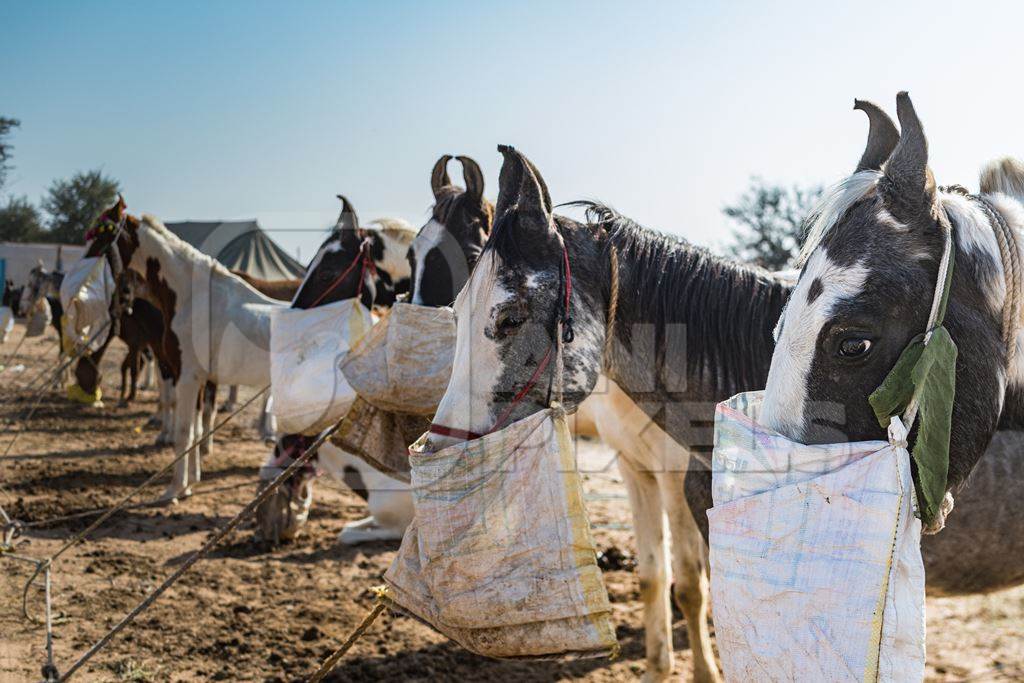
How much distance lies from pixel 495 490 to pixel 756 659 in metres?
0.75

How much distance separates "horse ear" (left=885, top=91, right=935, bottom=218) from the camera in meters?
1.46

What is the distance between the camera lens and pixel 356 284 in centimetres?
468

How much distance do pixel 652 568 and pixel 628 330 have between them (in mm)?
1639

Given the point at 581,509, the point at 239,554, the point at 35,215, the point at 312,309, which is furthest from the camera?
the point at 35,215

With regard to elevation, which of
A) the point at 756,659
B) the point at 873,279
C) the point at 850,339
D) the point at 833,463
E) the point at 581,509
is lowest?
the point at 756,659

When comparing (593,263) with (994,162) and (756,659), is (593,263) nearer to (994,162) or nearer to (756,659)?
(994,162)

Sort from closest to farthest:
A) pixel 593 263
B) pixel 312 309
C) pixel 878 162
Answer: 1. pixel 878 162
2. pixel 593 263
3. pixel 312 309

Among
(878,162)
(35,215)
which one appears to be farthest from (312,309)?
(35,215)

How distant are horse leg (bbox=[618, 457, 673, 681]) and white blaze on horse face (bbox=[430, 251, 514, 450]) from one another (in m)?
1.71

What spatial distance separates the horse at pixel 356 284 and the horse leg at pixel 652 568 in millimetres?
1644

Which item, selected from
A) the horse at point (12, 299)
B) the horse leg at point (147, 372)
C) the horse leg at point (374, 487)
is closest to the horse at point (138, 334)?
the horse leg at point (374, 487)

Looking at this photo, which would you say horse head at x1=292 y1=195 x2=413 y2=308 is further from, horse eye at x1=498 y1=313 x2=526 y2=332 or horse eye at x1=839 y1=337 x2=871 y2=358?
horse eye at x1=839 y1=337 x2=871 y2=358

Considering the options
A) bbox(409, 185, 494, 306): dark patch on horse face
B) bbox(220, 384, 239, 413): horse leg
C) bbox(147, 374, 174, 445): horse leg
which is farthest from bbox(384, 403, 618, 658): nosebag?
Answer: bbox(220, 384, 239, 413): horse leg

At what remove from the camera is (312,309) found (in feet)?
14.5
